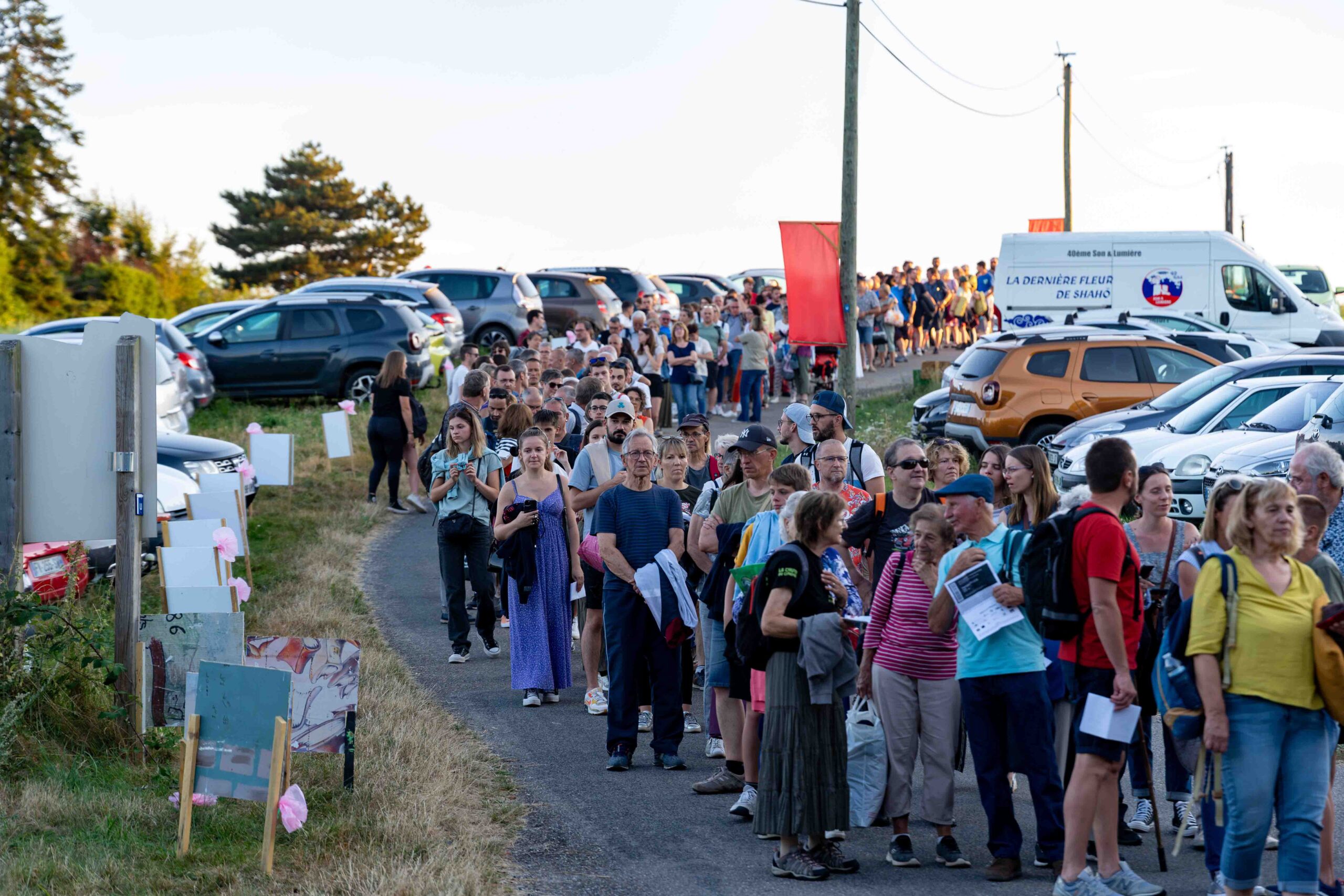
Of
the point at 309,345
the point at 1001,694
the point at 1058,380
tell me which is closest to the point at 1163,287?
the point at 1058,380

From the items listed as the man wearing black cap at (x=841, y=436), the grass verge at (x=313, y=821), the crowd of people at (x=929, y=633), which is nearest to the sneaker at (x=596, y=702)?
the crowd of people at (x=929, y=633)

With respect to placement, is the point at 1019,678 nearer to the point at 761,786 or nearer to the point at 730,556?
the point at 761,786

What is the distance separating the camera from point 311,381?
2348 centimetres

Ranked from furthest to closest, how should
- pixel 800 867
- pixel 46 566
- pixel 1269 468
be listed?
pixel 1269 468
pixel 46 566
pixel 800 867

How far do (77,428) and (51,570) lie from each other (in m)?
2.67

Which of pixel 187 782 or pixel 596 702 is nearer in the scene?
pixel 187 782

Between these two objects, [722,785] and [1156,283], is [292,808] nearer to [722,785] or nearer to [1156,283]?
[722,785]

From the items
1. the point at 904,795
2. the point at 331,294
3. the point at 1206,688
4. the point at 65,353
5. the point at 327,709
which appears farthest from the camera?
the point at 331,294

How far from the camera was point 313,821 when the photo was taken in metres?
6.65

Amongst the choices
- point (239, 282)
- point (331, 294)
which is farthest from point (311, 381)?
point (239, 282)

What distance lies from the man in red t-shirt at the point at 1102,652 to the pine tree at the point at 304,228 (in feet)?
218

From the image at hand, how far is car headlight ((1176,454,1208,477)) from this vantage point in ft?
44.7

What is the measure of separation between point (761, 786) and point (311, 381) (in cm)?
1855

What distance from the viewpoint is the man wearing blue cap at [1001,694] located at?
231 inches
